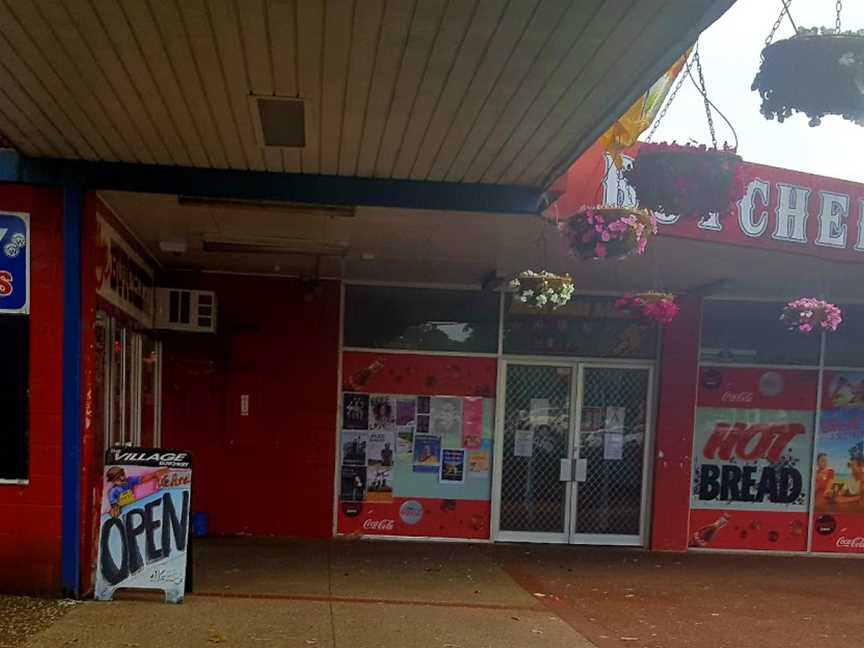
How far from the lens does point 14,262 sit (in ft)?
15.8

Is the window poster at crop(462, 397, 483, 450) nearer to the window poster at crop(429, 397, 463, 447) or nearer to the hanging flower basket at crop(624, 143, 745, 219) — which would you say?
the window poster at crop(429, 397, 463, 447)

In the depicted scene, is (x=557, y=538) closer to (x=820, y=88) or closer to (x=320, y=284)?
(x=320, y=284)

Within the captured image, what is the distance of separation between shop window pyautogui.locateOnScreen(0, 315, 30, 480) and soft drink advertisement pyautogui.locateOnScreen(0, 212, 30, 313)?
0.10 meters

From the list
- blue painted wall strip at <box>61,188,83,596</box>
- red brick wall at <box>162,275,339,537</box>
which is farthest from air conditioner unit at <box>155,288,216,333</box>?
blue painted wall strip at <box>61,188,83,596</box>

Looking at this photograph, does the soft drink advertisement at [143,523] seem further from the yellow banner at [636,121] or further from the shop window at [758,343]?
the shop window at [758,343]

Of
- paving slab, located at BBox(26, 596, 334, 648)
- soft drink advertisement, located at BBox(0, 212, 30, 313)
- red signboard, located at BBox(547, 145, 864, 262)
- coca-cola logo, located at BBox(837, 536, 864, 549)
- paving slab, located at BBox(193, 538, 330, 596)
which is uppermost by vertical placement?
red signboard, located at BBox(547, 145, 864, 262)

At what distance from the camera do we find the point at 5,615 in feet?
14.6

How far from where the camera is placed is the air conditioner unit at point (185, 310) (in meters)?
7.52

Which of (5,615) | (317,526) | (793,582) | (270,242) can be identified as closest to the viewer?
(5,615)

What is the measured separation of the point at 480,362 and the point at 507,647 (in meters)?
3.96

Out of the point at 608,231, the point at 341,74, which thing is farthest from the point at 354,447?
the point at 341,74

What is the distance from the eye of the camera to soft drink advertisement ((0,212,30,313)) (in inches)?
188

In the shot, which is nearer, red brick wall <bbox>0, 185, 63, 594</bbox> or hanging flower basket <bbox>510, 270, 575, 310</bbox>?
red brick wall <bbox>0, 185, 63, 594</bbox>

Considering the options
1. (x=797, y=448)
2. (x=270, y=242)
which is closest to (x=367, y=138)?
(x=270, y=242)
